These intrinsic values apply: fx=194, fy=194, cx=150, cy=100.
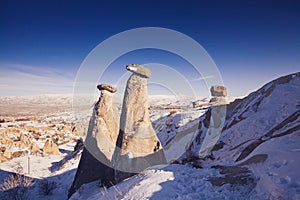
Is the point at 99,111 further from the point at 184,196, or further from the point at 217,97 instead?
the point at 217,97

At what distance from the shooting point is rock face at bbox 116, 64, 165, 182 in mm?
8867

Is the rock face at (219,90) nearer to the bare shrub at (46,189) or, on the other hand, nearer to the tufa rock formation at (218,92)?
the tufa rock formation at (218,92)

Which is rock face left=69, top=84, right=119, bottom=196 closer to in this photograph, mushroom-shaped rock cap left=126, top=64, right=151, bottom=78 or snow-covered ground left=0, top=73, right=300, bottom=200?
snow-covered ground left=0, top=73, right=300, bottom=200

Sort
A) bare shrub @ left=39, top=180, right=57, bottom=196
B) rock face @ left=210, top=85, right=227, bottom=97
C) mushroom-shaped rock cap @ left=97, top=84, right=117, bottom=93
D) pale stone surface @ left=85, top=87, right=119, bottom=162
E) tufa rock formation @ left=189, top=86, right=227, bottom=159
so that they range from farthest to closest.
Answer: rock face @ left=210, top=85, right=227, bottom=97
tufa rock formation @ left=189, top=86, right=227, bottom=159
bare shrub @ left=39, top=180, right=57, bottom=196
mushroom-shaped rock cap @ left=97, top=84, right=117, bottom=93
pale stone surface @ left=85, top=87, right=119, bottom=162

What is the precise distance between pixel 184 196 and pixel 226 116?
13414mm

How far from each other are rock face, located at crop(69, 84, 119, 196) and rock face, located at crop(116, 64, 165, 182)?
1252 millimetres

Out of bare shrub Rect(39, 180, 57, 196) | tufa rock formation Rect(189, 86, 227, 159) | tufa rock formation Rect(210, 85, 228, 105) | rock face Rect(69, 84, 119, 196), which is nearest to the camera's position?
rock face Rect(69, 84, 119, 196)

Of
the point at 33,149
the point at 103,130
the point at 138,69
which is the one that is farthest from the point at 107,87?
the point at 33,149

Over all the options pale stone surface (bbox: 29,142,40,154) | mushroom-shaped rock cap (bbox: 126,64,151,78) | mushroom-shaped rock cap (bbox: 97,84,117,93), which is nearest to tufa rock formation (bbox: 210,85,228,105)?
mushroom-shaped rock cap (bbox: 97,84,117,93)

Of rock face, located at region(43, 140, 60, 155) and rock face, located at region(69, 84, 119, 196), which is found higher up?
rock face, located at region(69, 84, 119, 196)

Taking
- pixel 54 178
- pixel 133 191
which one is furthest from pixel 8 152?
pixel 133 191

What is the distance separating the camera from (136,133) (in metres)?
9.40

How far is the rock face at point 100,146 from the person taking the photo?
34.6ft

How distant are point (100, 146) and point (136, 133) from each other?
2958 millimetres
